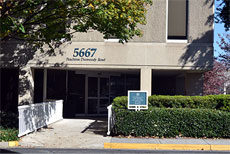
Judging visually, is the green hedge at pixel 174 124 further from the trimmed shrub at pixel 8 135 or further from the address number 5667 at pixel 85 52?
the address number 5667 at pixel 85 52

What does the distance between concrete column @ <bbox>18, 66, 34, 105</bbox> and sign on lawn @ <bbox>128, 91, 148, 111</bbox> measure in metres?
5.73

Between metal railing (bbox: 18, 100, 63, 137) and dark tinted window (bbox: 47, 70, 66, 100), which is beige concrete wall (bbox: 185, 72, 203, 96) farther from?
dark tinted window (bbox: 47, 70, 66, 100)

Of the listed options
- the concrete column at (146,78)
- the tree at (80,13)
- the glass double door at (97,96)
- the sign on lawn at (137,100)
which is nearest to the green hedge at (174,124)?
the sign on lawn at (137,100)

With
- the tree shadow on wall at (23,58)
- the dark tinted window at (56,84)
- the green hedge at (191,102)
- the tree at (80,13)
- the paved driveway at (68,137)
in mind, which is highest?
the tree at (80,13)

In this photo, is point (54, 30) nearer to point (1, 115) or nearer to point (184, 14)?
point (1, 115)

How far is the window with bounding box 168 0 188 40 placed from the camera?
48.6 feet

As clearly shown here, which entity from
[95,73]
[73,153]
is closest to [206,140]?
[73,153]

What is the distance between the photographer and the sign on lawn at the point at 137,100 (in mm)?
11655

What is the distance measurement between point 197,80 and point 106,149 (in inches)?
295

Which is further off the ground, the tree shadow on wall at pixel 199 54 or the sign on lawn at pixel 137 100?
the tree shadow on wall at pixel 199 54

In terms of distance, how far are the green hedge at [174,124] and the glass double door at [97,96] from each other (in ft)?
25.7

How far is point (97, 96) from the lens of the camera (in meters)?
19.3

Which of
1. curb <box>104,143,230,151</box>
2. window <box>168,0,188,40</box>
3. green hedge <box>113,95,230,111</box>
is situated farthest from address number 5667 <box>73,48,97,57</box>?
curb <box>104,143,230,151</box>

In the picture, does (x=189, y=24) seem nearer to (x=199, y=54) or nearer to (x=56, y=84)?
(x=199, y=54)
